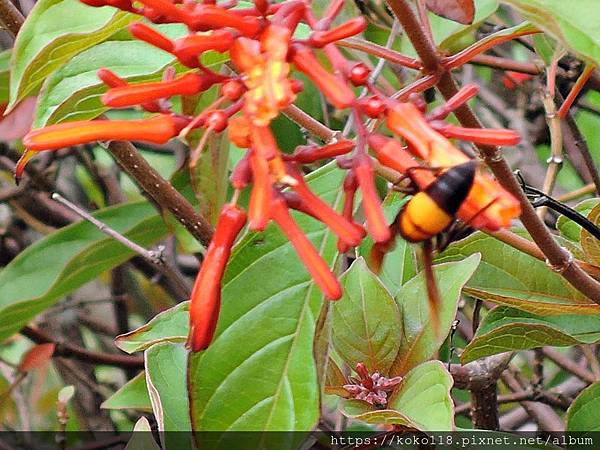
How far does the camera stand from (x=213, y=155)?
113 cm

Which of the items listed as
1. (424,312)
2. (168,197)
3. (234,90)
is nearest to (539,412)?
(424,312)

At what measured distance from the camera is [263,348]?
77cm

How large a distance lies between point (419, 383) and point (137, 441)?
27cm

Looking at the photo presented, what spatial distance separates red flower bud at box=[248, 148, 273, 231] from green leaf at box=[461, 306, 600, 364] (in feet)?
1.35

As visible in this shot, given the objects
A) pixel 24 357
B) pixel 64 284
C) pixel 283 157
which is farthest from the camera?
pixel 24 357

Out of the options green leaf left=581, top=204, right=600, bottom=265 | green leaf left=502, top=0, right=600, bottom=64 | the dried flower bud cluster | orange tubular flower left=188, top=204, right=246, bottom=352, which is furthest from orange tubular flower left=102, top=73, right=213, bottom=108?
green leaf left=581, top=204, right=600, bottom=265

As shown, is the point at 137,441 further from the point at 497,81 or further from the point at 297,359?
the point at 497,81

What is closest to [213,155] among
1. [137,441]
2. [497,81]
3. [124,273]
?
[137,441]

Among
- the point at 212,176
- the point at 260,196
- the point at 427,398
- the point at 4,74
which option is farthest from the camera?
the point at 4,74

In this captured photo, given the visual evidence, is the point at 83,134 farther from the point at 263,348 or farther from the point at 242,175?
the point at 263,348

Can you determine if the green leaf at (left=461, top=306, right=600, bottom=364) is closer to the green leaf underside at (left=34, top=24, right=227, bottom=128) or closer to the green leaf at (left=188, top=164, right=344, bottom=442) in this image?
the green leaf at (left=188, top=164, right=344, bottom=442)

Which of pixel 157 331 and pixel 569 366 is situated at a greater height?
pixel 157 331

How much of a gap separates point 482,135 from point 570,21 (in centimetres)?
11

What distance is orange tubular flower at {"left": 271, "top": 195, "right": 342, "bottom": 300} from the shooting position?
622mm
